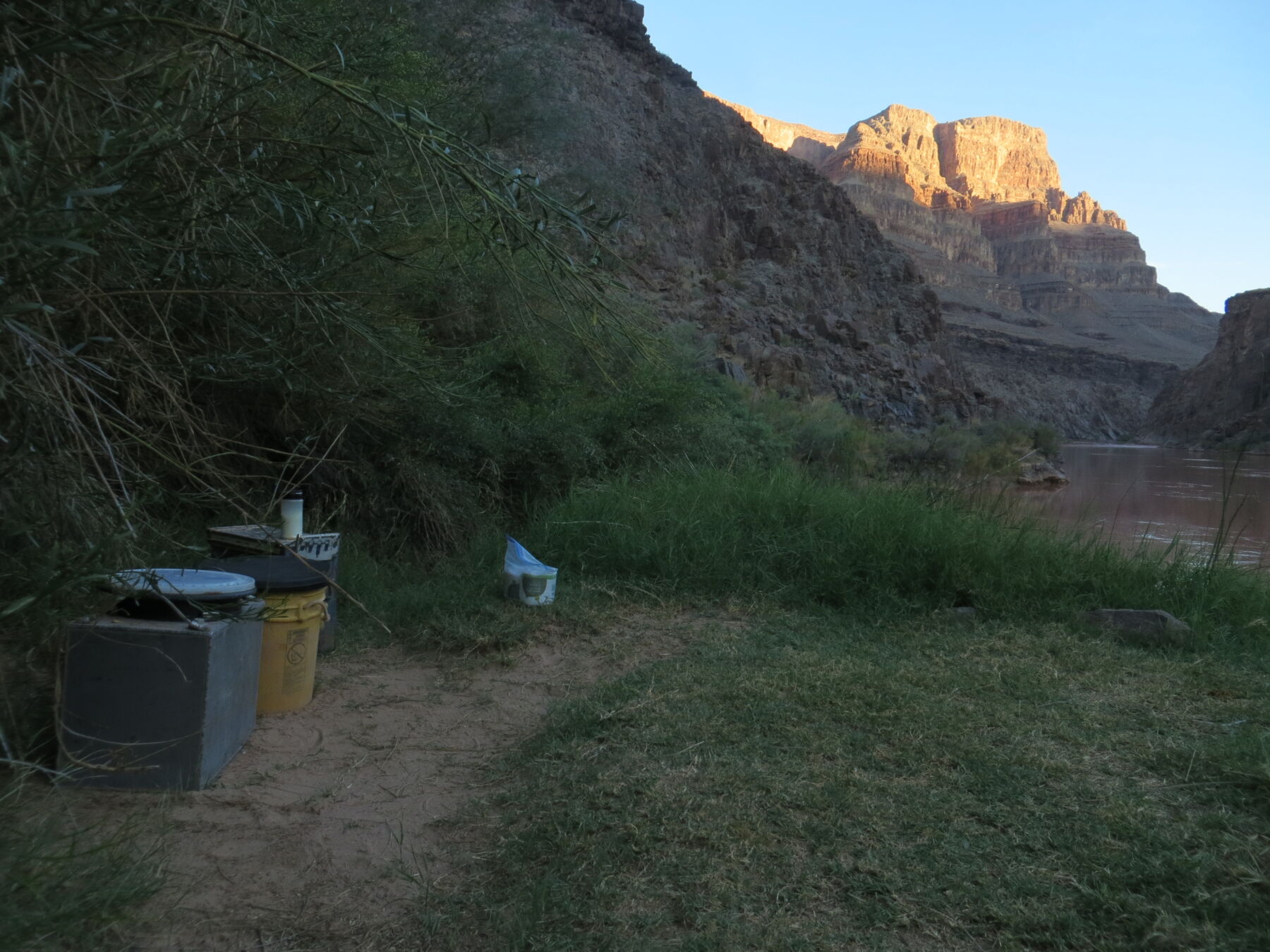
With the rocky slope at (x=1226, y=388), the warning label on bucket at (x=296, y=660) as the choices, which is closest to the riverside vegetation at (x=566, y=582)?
the warning label on bucket at (x=296, y=660)

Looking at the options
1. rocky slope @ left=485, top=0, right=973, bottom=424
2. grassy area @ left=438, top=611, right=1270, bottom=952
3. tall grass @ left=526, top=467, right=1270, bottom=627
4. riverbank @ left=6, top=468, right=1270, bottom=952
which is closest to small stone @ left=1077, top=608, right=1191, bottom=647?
riverbank @ left=6, top=468, right=1270, bottom=952

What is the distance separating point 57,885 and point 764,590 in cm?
444

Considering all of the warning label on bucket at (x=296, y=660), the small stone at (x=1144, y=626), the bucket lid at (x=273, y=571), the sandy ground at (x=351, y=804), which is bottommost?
the sandy ground at (x=351, y=804)

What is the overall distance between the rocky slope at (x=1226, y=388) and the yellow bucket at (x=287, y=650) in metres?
73.4

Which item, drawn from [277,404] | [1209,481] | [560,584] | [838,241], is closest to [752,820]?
[560,584]

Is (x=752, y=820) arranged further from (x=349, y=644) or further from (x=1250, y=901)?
(x=349, y=644)

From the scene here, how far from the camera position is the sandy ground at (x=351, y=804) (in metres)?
2.41

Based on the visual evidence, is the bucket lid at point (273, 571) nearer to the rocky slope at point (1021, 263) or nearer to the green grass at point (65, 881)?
the green grass at point (65, 881)

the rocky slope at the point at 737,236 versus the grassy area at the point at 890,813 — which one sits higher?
the rocky slope at the point at 737,236

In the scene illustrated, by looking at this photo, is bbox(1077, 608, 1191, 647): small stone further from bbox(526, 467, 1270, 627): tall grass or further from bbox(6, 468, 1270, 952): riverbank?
bbox(526, 467, 1270, 627): tall grass

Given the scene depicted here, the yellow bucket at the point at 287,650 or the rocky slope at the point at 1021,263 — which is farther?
the rocky slope at the point at 1021,263

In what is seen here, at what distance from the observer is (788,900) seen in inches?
95.2

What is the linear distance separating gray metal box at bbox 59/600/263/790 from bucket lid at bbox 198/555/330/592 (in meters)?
0.73

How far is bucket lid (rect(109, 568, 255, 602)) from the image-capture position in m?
2.83
